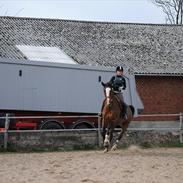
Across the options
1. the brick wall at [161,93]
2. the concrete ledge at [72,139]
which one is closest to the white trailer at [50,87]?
the concrete ledge at [72,139]

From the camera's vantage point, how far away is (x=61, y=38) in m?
37.1

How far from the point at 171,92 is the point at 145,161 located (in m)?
22.1

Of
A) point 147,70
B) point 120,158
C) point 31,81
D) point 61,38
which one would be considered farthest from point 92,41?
point 120,158

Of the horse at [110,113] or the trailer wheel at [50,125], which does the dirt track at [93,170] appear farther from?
A: the trailer wheel at [50,125]

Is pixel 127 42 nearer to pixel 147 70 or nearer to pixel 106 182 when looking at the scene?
pixel 147 70

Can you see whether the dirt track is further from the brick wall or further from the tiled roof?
the brick wall

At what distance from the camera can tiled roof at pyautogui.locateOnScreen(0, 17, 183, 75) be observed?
35.2 meters

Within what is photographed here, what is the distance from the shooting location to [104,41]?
37812 mm

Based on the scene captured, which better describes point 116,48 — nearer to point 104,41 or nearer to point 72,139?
point 104,41

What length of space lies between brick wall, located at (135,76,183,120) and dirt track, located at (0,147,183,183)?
1987cm

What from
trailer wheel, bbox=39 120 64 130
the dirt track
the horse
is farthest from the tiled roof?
the dirt track

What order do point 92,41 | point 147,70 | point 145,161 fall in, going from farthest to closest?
point 92,41
point 147,70
point 145,161

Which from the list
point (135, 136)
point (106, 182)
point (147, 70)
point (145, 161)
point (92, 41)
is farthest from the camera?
point (92, 41)

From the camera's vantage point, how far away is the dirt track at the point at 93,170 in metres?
11.5
